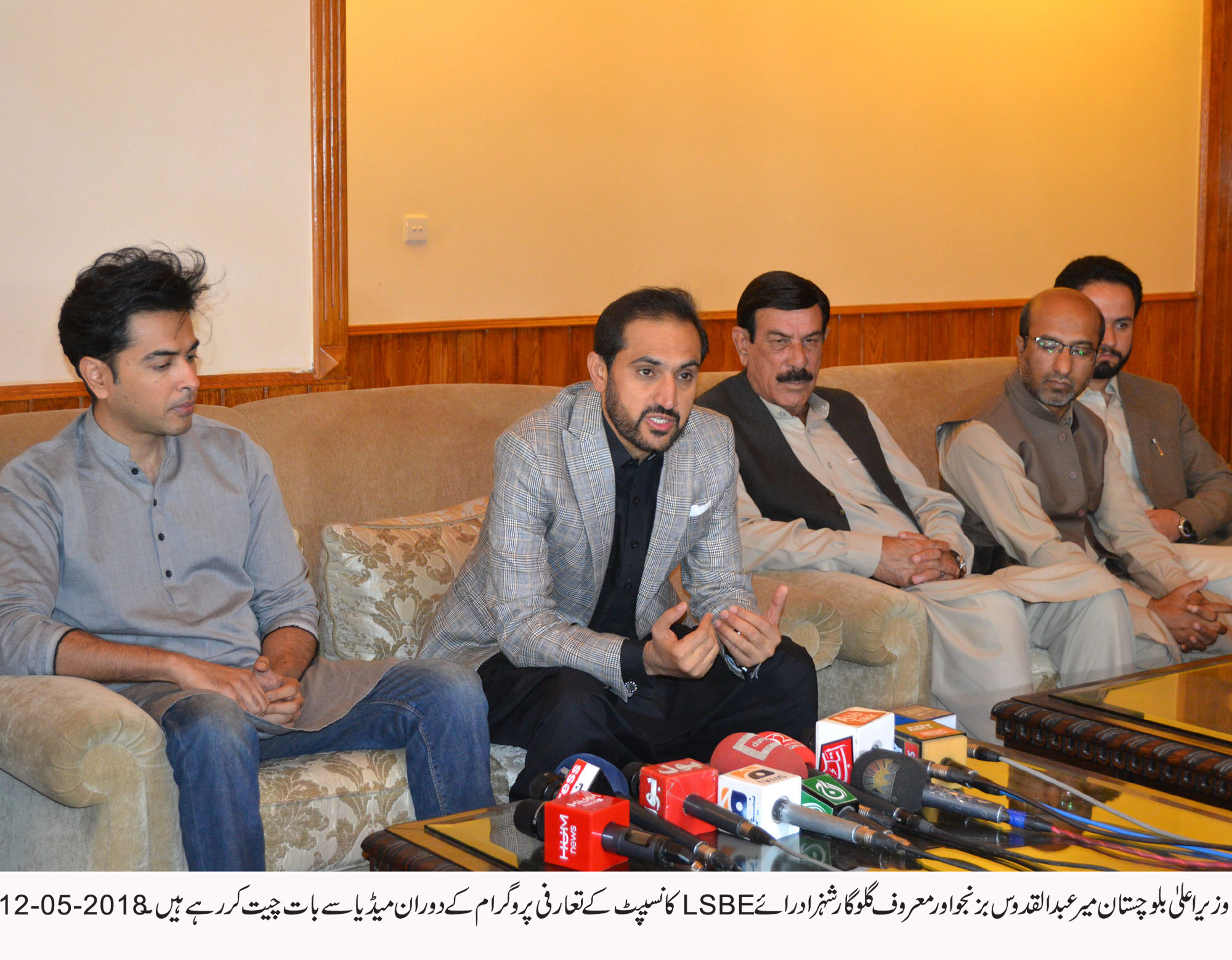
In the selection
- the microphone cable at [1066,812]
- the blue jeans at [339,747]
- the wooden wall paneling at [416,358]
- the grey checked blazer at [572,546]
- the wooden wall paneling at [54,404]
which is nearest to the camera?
the microphone cable at [1066,812]

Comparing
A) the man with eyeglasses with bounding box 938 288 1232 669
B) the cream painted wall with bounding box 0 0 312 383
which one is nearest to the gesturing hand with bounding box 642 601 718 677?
the man with eyeglasses with bounding box 938 288 1232 669

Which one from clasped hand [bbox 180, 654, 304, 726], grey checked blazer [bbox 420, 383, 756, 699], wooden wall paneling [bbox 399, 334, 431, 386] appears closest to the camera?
clasped hand [bbox 180, 654, 304, 726]

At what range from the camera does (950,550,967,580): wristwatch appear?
118 inches

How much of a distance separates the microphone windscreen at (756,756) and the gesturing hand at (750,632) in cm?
55

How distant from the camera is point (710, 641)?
83.4 inches

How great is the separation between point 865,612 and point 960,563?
515mm

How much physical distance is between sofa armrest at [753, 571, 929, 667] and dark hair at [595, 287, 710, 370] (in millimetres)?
593

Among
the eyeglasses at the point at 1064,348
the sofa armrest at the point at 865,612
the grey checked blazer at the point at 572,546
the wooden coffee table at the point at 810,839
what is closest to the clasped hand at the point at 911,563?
the sofa armrest at the point at 865,612

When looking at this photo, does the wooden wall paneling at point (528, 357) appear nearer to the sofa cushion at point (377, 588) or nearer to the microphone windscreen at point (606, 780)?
the sofa cushion at point (377, 588)

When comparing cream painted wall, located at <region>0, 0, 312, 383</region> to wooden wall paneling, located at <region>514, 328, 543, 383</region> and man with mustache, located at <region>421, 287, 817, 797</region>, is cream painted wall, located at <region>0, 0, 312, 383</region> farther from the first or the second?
wooden wall paneling, located at <region>514, 328, 543, 383</region>

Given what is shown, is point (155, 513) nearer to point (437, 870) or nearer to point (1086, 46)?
point (437, 870)

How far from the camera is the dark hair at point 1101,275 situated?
362cm

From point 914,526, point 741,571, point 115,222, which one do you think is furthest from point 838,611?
point 115,222

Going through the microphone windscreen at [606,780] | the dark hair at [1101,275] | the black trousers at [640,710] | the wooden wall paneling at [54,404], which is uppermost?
the dark hair at [1101,275]
